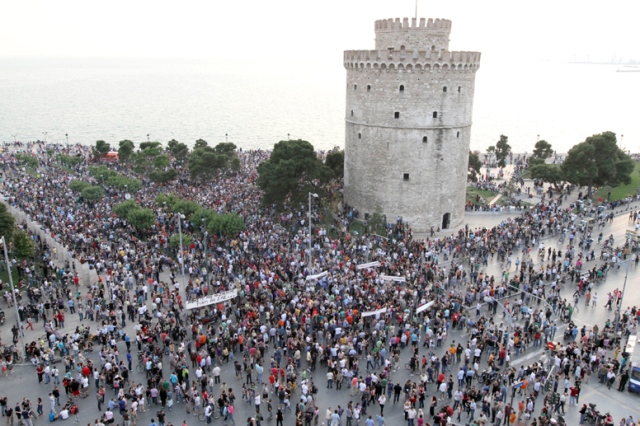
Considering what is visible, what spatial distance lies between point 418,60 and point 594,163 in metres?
21.0

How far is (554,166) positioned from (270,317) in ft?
114

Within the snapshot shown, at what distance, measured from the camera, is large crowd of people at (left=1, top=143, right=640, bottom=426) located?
18.2 meters

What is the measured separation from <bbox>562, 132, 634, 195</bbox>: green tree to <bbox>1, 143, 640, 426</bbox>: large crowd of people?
10453 millimetres

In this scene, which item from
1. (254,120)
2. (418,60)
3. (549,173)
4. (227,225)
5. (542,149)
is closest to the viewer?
(227,225)

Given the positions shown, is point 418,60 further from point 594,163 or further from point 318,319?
point 594,163

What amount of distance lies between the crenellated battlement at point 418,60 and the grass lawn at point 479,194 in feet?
43.6

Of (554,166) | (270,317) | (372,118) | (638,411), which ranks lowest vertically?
(638,411)

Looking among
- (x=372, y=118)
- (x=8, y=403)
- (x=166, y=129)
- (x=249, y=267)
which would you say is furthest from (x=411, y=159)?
(x=166, y=129)

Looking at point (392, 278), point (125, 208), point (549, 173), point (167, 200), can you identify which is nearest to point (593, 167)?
point (549, 173)

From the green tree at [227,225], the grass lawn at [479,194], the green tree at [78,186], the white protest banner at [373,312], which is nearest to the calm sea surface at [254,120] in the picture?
the grass lawn at [479,194]

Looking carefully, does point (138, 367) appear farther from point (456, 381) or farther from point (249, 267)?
point (456, 381)

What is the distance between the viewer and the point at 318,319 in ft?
72.4

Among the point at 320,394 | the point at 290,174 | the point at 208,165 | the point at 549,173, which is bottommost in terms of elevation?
the point at 320,394

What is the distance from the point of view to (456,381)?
64.2ft
